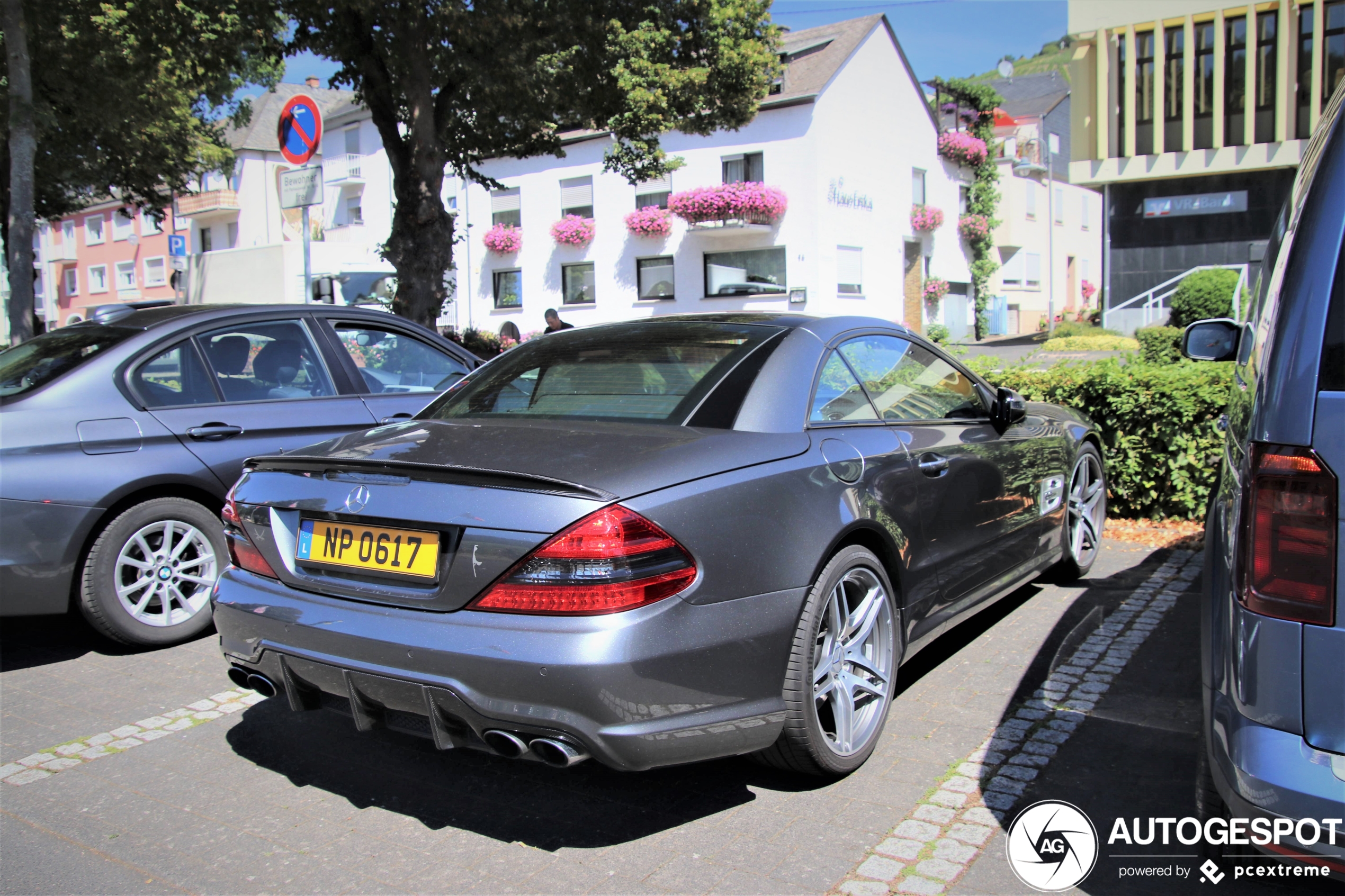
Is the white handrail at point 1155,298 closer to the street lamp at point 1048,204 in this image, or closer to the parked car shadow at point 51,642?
the street lamp at point 1048,204

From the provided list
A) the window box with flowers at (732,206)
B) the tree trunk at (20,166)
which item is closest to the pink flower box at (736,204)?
the window box with flowers at (732,206)

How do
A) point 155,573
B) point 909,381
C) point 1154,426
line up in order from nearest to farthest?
1. point 909,381
2. point 155,573
3. point 1154,426

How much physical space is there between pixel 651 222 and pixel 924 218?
8.99m

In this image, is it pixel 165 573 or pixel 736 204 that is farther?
pixel 736 204

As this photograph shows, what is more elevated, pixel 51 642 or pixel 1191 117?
pixel 1191 117

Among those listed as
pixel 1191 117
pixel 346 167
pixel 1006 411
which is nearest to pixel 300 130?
pixel 1006 411

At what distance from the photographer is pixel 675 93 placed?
1260 centimetres

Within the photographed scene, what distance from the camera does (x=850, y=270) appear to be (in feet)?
101

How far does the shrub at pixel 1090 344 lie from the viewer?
24.1 metres

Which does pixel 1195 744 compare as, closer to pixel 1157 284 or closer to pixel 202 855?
pixel 202 855

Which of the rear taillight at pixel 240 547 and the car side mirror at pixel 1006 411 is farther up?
the car side mirror at pixel 1006 411

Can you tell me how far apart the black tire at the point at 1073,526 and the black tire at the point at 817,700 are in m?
2.28

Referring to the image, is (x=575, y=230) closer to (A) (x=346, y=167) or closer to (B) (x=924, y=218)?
(B) (x=924, y=218)

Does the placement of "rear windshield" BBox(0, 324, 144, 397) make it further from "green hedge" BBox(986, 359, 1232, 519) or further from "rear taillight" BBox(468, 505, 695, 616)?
"green hedge" BBox(986, 359, 1232, 519)
